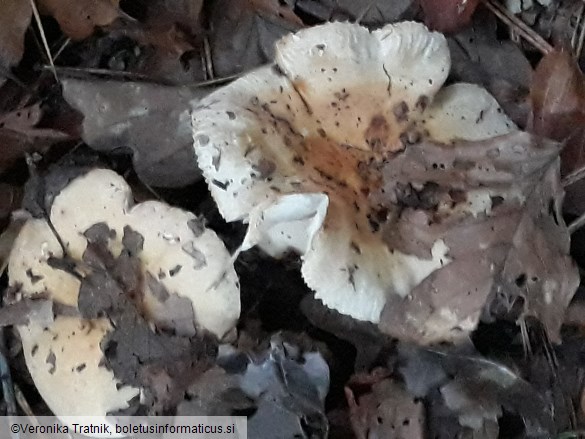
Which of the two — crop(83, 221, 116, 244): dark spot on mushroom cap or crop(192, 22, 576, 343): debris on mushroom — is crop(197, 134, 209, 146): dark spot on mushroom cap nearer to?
crop(192, 22, 576, 343): debris on mushroom

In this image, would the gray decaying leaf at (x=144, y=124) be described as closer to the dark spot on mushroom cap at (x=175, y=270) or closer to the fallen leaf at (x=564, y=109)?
the dark spot on mushroom cap at (x=175, y=270)

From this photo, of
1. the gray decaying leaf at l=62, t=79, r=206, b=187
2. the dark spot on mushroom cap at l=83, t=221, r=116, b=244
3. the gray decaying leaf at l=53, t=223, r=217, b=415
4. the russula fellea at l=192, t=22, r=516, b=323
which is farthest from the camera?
the gray decaying leaf at l=62, t=79, r=206, b=187

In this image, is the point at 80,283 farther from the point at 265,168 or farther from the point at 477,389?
the point at 477,389

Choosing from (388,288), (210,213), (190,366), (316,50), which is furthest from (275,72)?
(190,366)

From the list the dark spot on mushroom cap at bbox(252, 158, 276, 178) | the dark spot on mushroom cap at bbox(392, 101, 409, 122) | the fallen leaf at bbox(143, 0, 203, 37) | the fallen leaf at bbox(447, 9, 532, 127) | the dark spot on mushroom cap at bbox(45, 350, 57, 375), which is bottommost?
the dark spot on mushroom cap at bbox(45, 350, 57, 375)

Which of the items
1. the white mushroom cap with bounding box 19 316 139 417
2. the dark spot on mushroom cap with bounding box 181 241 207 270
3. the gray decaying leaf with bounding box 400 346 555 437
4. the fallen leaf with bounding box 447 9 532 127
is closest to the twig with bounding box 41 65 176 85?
the dark spot on mushroom cap with bounding box 181 241 207 270

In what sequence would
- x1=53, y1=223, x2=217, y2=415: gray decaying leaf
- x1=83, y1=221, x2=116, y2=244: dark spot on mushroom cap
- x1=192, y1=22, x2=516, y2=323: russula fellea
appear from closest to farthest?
x1=192, y1=22, x2=516, y2=323: russula fellea, x1=53, y1=223, x2=217, y2=415: gray decaying leaf, x1=83, y1=221, x2=116, y2=244: dark spot on mushroom cap

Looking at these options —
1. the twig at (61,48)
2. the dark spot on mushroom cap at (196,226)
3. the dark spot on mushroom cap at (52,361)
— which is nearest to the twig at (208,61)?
the twig at (61,48)
